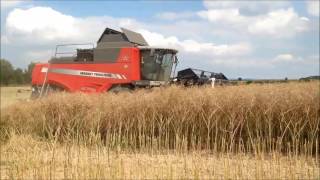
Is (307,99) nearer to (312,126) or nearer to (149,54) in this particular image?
(312,126)

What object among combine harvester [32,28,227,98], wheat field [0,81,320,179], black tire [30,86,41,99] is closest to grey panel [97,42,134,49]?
combine harvester [32,28,227,98]

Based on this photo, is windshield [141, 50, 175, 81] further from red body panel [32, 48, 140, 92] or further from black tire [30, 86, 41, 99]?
black tire [30, 86, 41, 99]

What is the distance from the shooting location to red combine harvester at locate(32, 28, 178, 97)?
1472 centimetres

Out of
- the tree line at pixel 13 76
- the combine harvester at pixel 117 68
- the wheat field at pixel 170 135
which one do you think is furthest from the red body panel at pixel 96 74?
the tree line at pixel 13 76

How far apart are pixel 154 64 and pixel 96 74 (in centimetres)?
178

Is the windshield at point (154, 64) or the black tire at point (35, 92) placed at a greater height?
the windshield at point (154, 64)

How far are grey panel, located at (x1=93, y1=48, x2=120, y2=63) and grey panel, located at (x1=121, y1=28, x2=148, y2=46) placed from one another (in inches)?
24.5

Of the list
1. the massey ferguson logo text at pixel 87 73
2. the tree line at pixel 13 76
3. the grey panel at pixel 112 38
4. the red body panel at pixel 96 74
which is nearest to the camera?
the red body panel at pixel 96 74

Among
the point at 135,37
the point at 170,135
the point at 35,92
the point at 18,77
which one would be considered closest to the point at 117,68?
the point at 135,37

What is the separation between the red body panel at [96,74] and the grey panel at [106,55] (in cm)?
11

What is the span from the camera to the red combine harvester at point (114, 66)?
48.3 ft

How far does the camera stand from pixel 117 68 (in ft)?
48.7

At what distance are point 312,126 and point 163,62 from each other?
6.28 m

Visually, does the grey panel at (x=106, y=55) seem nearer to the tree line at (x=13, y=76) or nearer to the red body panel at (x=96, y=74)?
the red body panel at (x=96, y=74)
